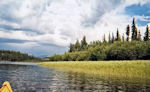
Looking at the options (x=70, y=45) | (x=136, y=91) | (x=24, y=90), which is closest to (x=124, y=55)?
(x=136, y=91)

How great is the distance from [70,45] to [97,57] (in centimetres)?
9784

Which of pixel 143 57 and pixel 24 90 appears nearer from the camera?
pixel 24 90

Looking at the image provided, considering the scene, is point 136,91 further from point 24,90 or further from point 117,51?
point 117,51

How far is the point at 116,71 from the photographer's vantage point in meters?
35.5

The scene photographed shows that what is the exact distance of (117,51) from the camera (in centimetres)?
8456

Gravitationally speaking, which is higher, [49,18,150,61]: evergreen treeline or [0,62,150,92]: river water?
[49,18,150,61]: evergreen treeline

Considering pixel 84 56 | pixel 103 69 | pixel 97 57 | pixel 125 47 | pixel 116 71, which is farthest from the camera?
pixel 84 56

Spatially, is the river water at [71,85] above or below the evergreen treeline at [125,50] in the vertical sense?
below

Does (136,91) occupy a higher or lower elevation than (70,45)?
lower

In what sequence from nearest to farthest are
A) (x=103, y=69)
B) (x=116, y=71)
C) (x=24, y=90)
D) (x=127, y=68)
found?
(x=24, y=90)
(x=127, y=68)
(x=116, y=71)
(x=103, y=69)

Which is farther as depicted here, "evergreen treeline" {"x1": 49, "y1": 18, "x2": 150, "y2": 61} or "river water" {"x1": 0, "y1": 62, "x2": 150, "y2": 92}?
"evergreen treeline" {"x1": 49, "y1": 18, "x2": 150, "y2": 61}

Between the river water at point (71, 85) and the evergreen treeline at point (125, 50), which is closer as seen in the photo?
the river water at point (71, 85)

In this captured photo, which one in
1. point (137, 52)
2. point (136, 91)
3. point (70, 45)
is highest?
point (70, 45)

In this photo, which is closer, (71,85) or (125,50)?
(71,85)
